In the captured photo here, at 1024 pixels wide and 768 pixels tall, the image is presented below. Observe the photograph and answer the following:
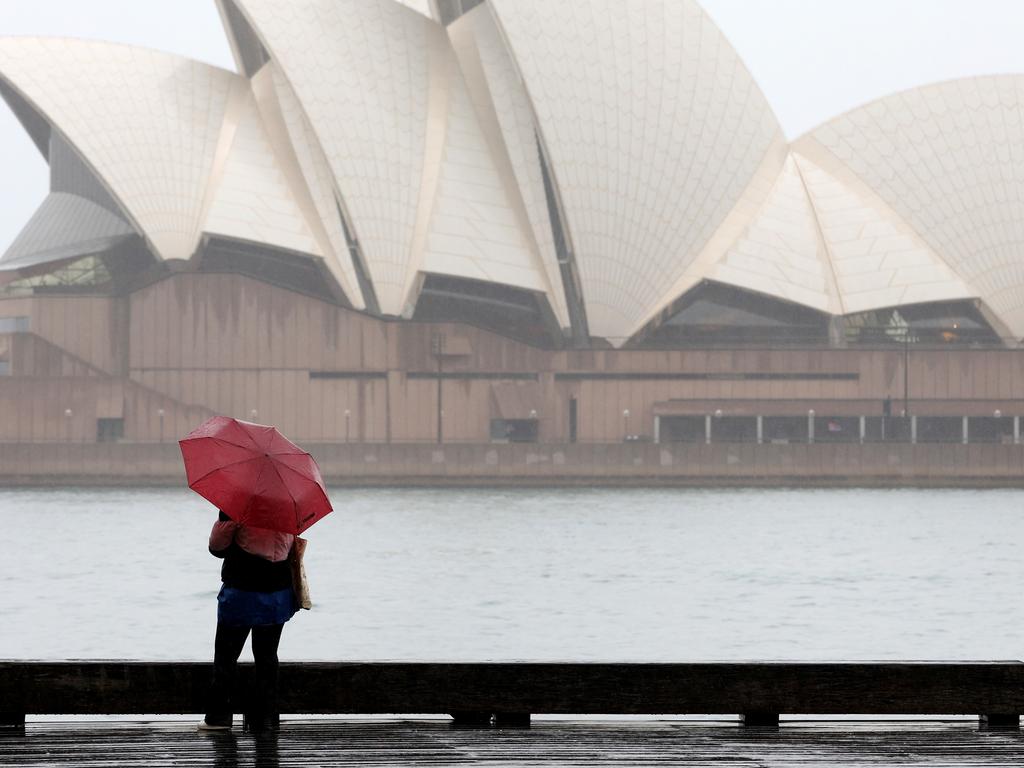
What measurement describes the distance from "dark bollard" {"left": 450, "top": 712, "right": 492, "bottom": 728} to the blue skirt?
88 centimetres

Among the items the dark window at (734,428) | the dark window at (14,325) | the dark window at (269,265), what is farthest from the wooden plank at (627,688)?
the dark window at (14,325)

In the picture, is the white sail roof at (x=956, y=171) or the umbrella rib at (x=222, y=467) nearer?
the umbrella rib at (x=222, y=467)

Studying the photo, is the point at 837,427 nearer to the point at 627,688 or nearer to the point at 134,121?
the point at 134,121

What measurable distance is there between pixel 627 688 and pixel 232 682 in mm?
1681

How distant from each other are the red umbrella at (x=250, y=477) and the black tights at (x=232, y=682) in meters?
0.48

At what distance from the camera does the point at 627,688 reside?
6766 mm

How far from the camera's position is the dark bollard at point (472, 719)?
6.90 m

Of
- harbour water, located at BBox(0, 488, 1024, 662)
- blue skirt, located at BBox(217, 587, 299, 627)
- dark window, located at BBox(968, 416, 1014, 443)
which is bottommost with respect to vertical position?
harbour water, located at BBox(0, 488, 1024, 662)

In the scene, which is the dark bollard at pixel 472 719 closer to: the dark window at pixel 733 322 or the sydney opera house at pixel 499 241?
the sydney opera house at pixel 499 241

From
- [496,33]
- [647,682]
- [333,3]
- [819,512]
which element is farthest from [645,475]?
[647,682]

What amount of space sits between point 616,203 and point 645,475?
30.3ft

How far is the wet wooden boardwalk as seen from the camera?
5.98 metres

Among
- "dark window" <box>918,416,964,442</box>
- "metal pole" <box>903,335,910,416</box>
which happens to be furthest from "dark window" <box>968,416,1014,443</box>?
"metal pole" <box>903,335,910,416</box>

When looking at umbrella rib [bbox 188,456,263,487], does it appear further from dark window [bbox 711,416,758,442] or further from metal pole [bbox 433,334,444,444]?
dark window [bbox 711,416,758,442]
